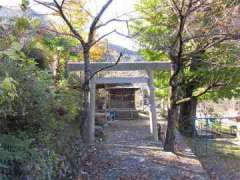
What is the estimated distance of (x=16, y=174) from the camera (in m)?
4.42

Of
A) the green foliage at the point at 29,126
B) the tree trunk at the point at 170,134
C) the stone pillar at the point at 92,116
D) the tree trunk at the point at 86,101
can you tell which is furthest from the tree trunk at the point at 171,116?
the green foliage at the point at 29,126

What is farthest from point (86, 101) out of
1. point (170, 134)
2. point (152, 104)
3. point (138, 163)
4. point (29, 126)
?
point (29, 126)

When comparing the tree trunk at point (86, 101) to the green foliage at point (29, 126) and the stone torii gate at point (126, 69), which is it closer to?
the stone torii gate at point (126, 69)

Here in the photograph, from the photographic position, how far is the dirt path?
274 inches

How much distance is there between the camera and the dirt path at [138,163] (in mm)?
6969

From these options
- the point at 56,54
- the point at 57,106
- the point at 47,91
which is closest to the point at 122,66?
the point at 56,54

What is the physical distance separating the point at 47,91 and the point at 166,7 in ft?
17.3

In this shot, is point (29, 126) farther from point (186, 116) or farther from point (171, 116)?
point (186, 116)

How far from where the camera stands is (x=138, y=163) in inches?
306

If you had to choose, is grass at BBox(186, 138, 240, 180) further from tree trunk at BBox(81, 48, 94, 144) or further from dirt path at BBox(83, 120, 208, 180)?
tree trunk at BBox(81, 48, 94, 144)

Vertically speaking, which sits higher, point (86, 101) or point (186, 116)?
point (86, 101)

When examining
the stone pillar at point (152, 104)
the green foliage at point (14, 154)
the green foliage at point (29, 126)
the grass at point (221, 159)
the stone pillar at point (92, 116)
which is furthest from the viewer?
the stone pillar at point (152, 104)

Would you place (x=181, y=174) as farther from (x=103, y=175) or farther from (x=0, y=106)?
(x=0, y=106)

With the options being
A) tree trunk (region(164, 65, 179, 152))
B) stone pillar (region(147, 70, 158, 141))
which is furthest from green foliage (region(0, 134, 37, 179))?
stone pillar (region(147, 70, 158, 141))
